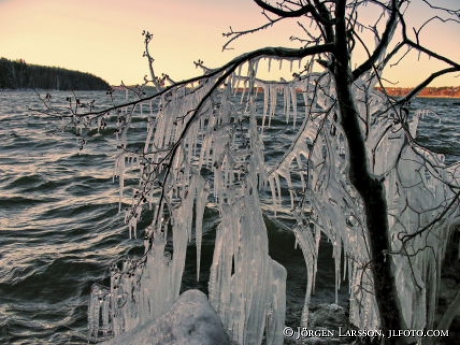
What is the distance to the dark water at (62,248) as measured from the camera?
5.81m

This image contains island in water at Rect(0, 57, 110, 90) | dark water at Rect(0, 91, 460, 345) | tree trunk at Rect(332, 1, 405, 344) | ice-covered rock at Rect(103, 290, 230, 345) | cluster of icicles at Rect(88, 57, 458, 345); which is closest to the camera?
tree trunk at Rect(332, 1, 405, 344)

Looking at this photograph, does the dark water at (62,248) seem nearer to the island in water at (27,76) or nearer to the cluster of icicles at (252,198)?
the cluster of icicles at (252,198)

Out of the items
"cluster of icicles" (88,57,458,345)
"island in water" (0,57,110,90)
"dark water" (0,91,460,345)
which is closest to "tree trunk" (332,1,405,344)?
"cluster of icicles" (88,57,458,345)

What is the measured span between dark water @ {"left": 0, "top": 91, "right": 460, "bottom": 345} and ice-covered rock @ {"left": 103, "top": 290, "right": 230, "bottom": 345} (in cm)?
165

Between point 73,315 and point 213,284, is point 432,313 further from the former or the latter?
point 73,315

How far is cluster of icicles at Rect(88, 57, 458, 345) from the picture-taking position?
10.7 ft

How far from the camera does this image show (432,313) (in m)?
3.96

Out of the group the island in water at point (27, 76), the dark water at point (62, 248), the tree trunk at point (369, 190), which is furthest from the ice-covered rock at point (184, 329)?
the island in water at point (27, 76)

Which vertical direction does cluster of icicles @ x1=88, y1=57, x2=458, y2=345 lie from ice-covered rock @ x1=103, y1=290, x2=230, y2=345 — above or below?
above

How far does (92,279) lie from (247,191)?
14.3ft

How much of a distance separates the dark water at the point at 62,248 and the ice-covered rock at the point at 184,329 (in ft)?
5.43

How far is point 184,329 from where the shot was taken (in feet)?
11.3

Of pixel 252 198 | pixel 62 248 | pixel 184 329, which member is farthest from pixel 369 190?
pixel 62 248

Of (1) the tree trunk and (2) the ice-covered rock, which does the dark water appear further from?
(2) the ice-covered rock
